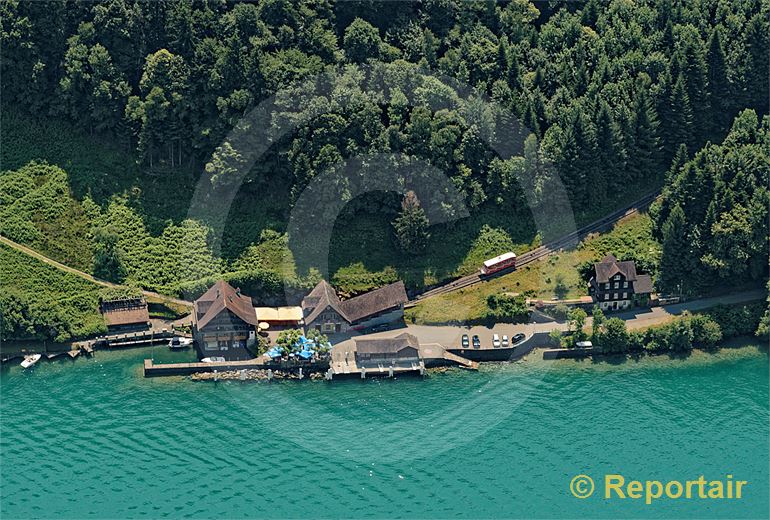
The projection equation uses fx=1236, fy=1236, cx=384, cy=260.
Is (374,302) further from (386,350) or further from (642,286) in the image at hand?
(642,286)

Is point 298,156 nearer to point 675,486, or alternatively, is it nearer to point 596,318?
point 596,318

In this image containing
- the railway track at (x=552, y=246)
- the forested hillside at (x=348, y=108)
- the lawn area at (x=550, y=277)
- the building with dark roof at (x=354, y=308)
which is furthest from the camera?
the forested hillside at (x=348, y=108)

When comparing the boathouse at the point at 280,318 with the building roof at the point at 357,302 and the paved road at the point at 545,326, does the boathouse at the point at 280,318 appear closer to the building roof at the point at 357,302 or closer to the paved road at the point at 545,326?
the building roof at the point at 357,302

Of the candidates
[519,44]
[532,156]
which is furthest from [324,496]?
[519,44]

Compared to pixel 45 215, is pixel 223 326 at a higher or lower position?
lower

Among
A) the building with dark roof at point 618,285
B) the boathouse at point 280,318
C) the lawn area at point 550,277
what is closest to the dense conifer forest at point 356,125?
the lawn area at point 550,277

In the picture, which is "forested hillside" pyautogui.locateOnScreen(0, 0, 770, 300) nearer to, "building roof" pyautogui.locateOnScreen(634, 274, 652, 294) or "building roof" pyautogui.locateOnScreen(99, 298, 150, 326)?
"building roof" pyautogui.locateOnScreen(99, 298, 150, 326)

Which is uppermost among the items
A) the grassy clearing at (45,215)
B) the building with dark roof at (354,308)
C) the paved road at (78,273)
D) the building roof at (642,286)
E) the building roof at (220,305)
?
the grassy clearing at (45,215)

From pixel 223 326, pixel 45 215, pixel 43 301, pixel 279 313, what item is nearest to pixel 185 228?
pixel 279 313
